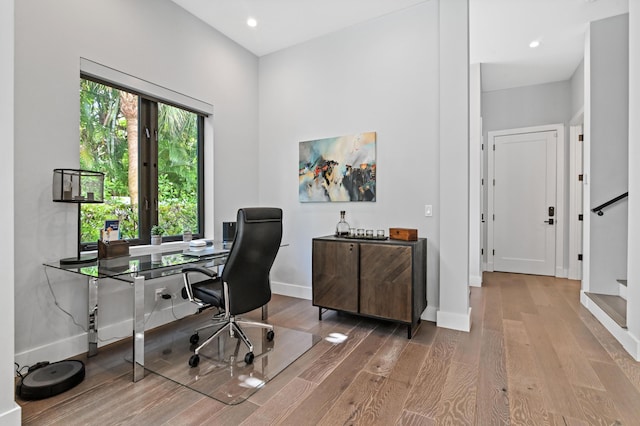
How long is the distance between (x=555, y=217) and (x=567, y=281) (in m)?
1.02

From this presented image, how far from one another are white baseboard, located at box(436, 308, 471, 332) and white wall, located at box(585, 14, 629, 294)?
189cm

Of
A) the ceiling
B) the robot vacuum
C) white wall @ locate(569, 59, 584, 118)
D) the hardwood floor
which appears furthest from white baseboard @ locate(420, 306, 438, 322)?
white wall @ locate(569, 59, 584, 118)

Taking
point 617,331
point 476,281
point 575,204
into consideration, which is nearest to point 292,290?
point 476,281

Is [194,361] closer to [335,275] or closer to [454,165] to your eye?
[335,275]

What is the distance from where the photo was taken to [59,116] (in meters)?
2.34

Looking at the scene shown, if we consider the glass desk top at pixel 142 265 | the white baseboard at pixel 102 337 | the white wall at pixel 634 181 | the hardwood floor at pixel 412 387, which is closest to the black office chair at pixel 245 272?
the glass desk top at pixel 142 265

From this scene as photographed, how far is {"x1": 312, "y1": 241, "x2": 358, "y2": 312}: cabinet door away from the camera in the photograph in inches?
119

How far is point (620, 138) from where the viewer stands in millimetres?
3455

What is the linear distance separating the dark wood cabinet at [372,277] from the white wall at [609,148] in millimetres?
2193

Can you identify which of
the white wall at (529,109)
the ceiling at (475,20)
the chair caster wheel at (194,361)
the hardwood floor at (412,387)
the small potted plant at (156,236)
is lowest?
the hardwood floor at (412,387)

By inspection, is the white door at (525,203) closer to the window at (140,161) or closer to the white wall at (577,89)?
the white wall at (577,89)

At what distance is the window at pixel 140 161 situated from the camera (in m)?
2.69

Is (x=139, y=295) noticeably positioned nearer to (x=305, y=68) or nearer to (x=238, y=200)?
(x=238, y=200)
